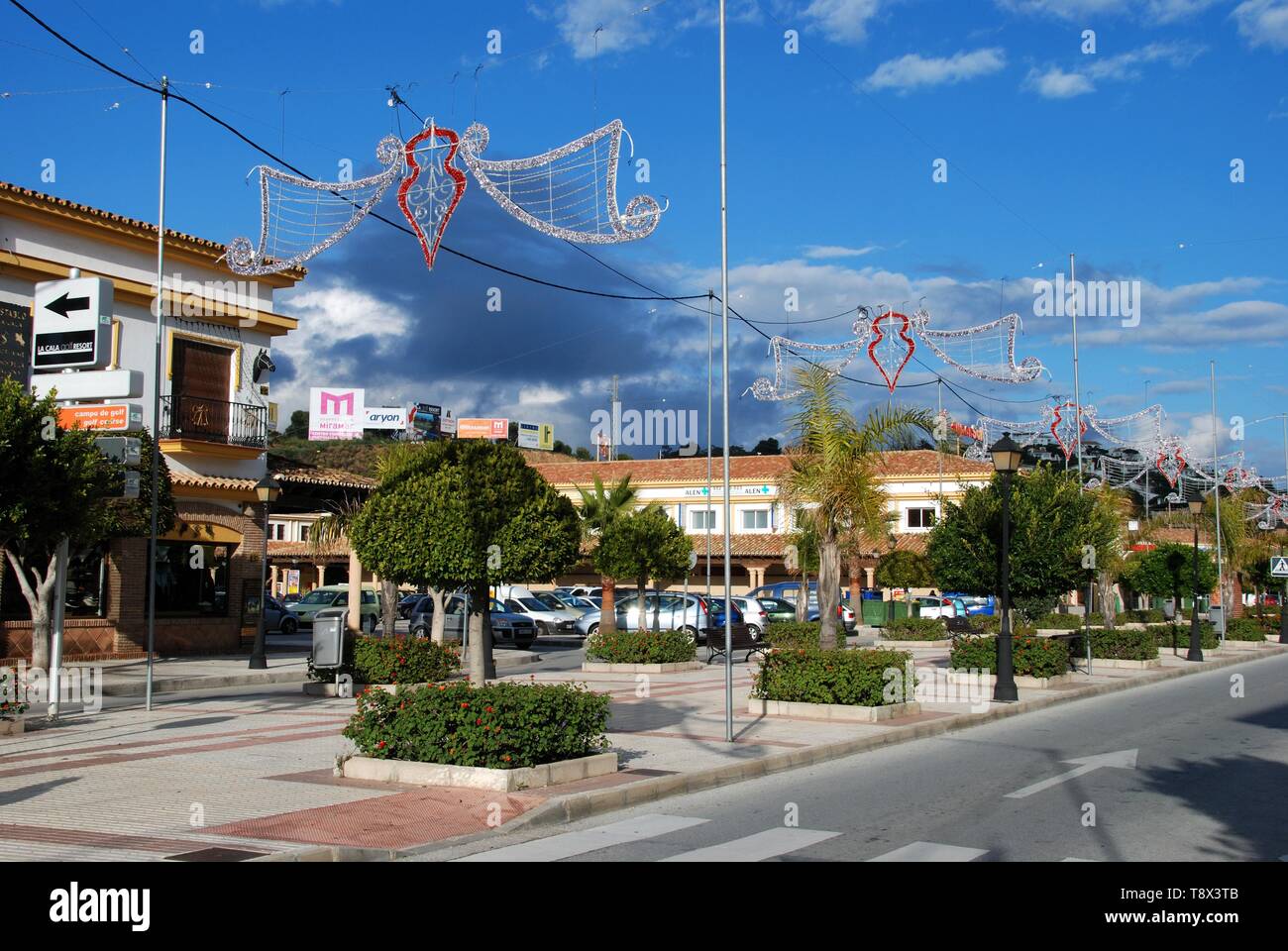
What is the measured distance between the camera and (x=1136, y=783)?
38.0ft

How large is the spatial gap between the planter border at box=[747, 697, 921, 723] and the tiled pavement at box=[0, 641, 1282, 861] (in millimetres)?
201

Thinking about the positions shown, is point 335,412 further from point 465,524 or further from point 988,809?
point 988,809

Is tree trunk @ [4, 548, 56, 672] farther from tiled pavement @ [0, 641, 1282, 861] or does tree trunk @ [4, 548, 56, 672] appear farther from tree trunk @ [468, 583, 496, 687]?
tree trunk @ [468, 583, 496, 687]

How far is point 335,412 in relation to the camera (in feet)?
210

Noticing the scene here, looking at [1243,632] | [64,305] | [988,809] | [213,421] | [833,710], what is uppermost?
[213,421]

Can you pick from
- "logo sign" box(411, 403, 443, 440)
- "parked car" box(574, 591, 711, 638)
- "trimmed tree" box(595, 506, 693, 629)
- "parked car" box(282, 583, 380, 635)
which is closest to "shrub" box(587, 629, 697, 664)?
"trimmed tree" box(595, 506, 693, 629)

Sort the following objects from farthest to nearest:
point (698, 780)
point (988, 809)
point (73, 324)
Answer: point (73, 324)
point (698, 780)
point (988, 809)

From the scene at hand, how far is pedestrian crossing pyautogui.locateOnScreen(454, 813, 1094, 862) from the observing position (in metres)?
8.16

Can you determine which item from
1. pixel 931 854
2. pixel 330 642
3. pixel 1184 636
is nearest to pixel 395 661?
pixel 330 642

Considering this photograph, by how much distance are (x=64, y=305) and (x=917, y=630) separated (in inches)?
1180

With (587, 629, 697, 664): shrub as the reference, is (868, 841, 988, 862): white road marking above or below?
below
